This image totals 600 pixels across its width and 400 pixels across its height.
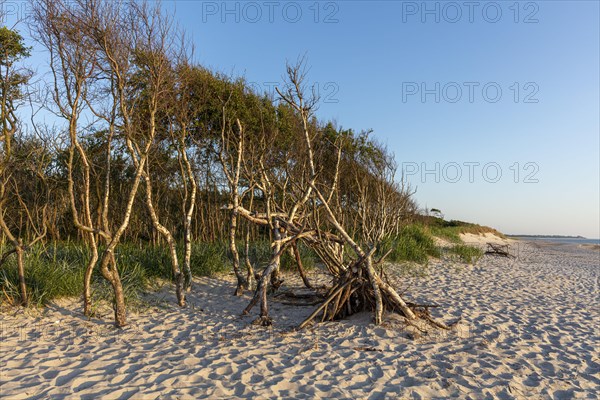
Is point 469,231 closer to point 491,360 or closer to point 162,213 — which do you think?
point 162,213

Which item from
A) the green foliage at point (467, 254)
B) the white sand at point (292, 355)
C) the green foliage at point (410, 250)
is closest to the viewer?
the white sand at point (292, 355)

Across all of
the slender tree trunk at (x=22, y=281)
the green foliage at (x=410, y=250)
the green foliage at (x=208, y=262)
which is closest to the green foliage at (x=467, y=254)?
the green foliage at (x=410, y=250)

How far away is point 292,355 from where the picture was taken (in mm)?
4828

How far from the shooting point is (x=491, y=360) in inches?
185

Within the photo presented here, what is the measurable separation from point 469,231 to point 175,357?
36253 mm

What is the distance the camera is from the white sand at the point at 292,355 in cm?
389

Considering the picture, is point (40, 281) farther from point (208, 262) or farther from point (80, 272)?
point (208, 262)

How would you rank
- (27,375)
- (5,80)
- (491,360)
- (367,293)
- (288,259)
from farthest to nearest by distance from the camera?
(288,259)
(367,293)
(5,80)
(491,360)
(27,375)

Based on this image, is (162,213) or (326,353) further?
(162,213)

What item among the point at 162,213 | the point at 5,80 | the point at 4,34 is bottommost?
the point at 162,213

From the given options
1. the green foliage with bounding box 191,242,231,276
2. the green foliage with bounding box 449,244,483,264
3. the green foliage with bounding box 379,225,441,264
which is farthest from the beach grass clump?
the green foliage with bounding box 449,244,483,264

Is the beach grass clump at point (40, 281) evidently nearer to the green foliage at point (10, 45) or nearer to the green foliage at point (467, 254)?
the green foliage at point (10, 45)

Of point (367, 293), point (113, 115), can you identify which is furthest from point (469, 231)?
point (113, 115)

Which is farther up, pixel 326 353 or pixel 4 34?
pixel 4 34
